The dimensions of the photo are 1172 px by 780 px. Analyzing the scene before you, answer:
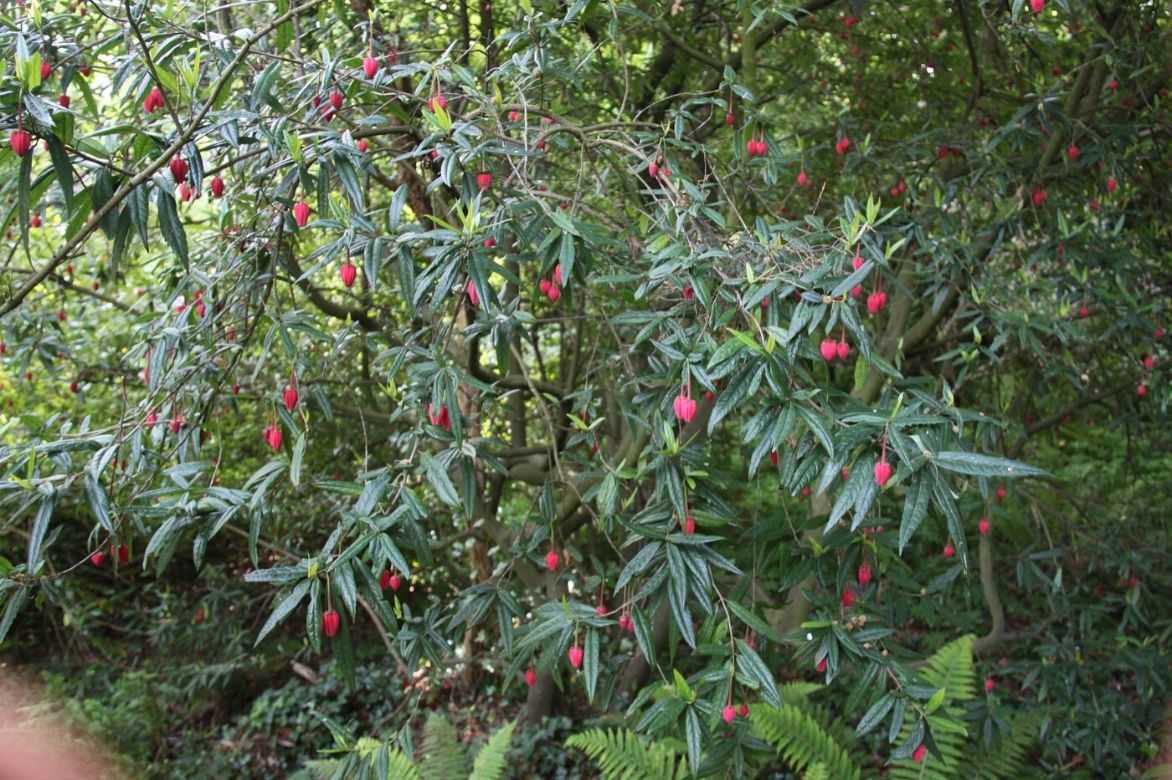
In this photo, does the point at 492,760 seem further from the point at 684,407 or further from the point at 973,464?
the point at 973,464

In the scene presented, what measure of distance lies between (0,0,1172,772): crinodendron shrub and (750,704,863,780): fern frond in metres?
0.32

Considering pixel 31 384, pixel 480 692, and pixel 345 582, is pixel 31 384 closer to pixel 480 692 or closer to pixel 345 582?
pixel 480 692

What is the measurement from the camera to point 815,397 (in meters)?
1.65

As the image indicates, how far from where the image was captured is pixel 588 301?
3514 millimetres

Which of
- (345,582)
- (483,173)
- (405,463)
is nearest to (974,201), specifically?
(483,173)

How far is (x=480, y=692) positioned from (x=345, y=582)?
3080mm

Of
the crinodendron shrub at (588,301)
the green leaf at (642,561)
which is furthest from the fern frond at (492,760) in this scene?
the green leaf at (642,561)

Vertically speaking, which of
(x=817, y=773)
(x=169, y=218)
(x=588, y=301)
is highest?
(x=169, y=218)

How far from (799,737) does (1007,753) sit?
0.88 meters

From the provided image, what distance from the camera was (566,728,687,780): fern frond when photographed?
125 inches

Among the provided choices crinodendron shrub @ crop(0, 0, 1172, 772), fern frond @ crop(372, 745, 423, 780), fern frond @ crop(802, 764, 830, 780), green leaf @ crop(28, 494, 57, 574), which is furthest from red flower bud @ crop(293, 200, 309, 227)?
fern frond @ crop(802, 764, 830, 780)

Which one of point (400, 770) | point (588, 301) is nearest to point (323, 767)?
point (400, 770)

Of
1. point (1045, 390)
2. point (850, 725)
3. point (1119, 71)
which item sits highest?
point (1119, 71)

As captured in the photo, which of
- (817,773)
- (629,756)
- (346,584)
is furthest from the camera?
(629,756)
